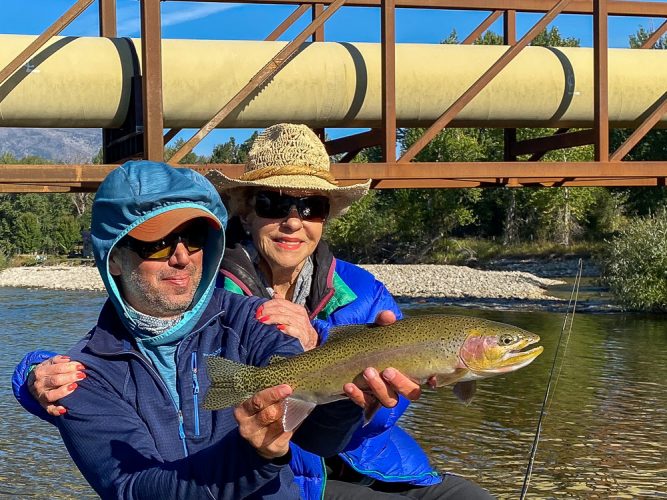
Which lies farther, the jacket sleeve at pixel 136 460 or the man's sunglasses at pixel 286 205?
the man's sunglasses at pixel 286 205

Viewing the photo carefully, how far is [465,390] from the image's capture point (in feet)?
9.77

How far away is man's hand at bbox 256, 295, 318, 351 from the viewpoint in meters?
3.16

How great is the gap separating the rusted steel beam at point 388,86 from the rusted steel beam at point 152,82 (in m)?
2.40

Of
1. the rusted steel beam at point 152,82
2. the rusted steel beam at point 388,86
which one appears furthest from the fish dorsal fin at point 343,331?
the rusted steel beam at point 388,86

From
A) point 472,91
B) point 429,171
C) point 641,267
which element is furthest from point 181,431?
point 641,267

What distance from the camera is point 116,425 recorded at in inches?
110

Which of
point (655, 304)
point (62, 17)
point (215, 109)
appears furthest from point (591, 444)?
point (655, 304)

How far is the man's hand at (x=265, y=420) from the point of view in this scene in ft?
7.96

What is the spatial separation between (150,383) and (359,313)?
47.2 inches

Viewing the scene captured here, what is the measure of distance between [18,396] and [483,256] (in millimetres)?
58944

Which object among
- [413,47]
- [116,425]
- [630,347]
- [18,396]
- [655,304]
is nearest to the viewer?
[116,425]

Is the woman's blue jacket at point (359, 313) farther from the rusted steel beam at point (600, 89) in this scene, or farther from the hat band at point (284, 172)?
the rusted steel beam at point (600, 89)

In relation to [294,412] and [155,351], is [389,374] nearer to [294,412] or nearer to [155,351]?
[294,412]

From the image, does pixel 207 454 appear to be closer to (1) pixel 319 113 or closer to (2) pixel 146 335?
(2) pixel 146 335
